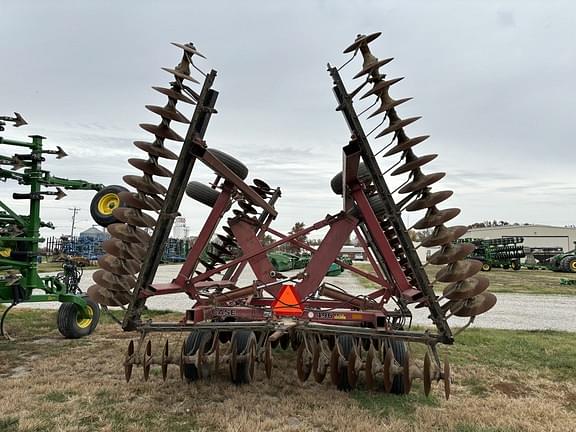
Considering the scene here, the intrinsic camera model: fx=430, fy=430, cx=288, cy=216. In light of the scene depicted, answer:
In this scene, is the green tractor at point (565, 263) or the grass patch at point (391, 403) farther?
the green tractor at point (565, 263)

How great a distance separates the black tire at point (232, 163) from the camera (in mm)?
5367

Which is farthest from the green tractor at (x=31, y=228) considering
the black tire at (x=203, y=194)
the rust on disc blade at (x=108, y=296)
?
the rust on disc blade at (x=108, y=296)

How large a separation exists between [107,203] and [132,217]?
313 cm

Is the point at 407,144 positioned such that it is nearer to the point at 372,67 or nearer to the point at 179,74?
the point at 372,67

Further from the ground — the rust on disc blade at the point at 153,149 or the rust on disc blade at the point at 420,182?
the rust on disc blade at the point at 153,149

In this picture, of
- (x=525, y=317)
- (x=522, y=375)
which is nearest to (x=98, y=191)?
(x=522, y=375)

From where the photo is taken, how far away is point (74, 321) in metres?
7.33

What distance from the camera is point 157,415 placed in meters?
3.94

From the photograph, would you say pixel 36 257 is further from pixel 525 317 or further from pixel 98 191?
pixel 525 317

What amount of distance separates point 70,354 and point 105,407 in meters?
2.53

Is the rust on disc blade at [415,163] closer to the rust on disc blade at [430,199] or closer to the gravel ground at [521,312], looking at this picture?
the rust on disc blade at [430,199]

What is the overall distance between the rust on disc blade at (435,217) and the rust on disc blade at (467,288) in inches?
22.9

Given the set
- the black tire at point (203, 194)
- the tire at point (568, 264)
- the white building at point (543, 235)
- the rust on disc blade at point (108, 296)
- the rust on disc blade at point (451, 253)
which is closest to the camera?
the rust on disc blade at point (451, 253)

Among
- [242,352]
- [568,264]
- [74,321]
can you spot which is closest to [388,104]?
[242,352]
